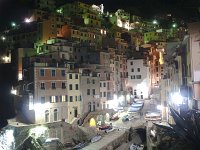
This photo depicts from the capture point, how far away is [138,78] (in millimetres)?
86375

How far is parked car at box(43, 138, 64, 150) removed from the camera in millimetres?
51844

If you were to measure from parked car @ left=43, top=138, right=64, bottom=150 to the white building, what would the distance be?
37.9m

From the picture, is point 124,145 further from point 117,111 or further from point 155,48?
point 155,48

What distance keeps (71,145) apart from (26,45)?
118 ft

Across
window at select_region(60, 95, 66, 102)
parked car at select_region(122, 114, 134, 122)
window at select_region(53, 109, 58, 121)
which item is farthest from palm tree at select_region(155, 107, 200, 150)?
window at select_region(60, 95, 66, 102)

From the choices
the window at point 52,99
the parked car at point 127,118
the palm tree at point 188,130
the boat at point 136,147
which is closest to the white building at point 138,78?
the parked car at point 127,118

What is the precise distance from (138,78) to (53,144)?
40.4m

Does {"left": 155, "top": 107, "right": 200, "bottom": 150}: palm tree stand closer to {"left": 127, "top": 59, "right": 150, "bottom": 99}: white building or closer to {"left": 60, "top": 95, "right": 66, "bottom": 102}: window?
{"left": 60, "top": 95, "right": 66, "bottom": 102}: window

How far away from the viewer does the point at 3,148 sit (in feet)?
179

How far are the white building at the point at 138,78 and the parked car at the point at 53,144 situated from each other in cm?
3793

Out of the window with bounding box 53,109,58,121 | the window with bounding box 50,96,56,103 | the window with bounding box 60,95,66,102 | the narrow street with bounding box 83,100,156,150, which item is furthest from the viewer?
the window with bounding box 60,95,66,102

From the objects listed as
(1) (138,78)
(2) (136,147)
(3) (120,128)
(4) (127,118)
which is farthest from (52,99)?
(1) (138,78)

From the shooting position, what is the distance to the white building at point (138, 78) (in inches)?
3366

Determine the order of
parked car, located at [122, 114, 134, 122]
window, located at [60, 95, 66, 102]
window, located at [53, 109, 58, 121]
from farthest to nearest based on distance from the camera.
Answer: parked car, located at [122, 114, 134, 122] < window, located at [60, 95, 66, 102] < window, located at [53, 109, 58, 121]
